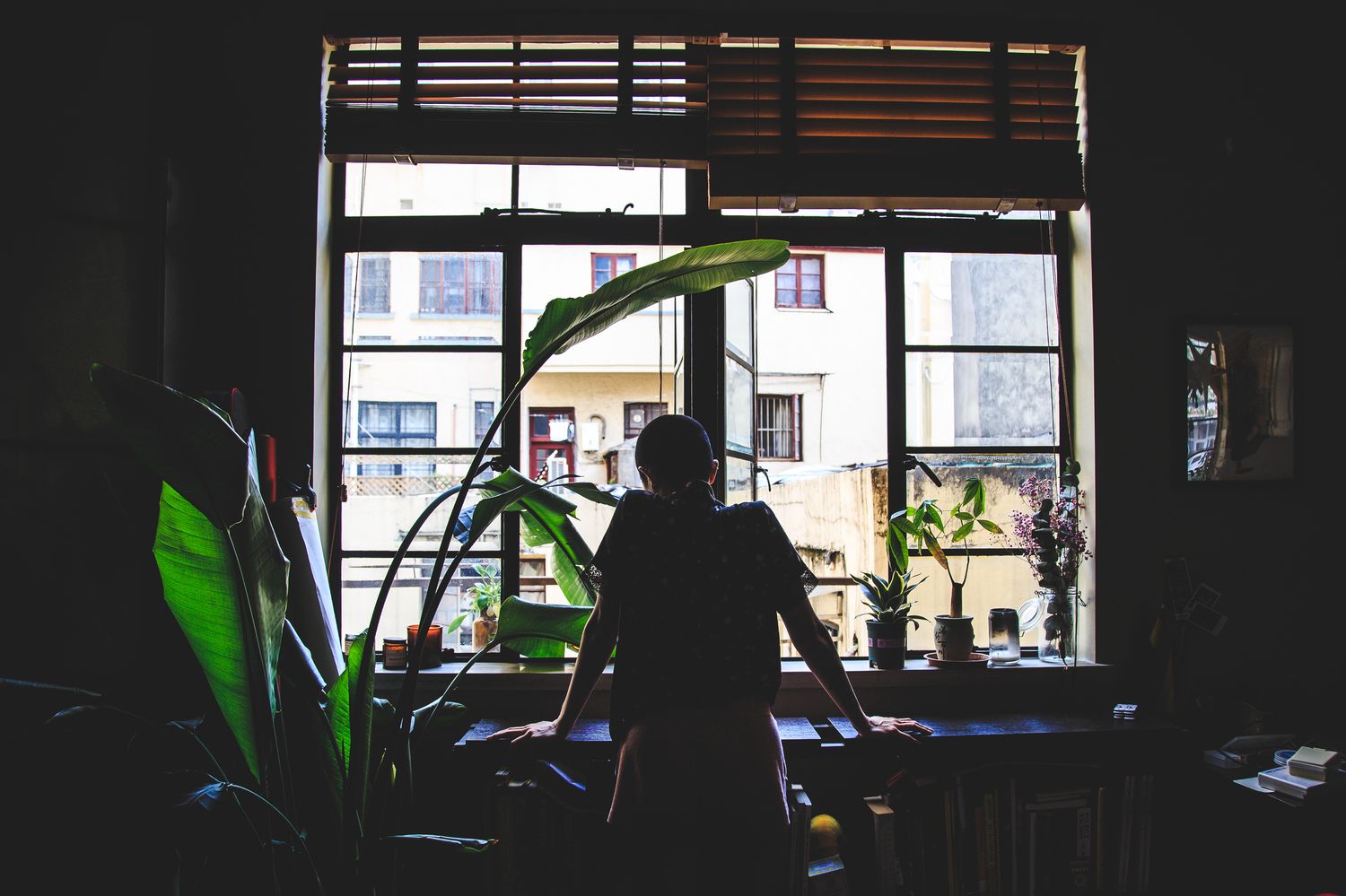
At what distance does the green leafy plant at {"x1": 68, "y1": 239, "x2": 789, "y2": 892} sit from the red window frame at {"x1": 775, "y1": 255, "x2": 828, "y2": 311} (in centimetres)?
587

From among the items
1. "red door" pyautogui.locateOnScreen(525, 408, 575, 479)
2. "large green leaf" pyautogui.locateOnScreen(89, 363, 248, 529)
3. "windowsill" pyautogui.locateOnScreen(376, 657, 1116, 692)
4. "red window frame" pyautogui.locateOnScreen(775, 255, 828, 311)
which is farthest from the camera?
"red door" pyautogui.locateOnScreen(525, 408, 575, 479)

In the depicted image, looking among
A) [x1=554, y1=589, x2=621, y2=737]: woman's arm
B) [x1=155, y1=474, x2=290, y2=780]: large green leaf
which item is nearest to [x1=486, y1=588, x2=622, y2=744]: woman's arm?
[x1=554, y1=589, x2=621, y2=737]: woman's arm

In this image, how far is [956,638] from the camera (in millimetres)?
2414

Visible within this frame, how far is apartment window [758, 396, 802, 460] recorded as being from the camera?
1034 cm

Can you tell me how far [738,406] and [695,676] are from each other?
4.04 ft

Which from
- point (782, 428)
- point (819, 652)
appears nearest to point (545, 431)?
point (782, 428)

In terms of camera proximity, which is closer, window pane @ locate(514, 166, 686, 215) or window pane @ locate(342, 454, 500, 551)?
window pane @ locate(342, 454, 500, 551)

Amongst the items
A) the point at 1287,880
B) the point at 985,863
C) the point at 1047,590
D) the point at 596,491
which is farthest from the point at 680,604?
the point at 1287,880

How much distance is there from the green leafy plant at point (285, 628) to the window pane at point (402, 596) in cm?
75

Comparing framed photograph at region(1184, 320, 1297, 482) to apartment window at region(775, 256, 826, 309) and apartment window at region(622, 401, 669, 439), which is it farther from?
apartment window at region(622, 401, 669, 439)

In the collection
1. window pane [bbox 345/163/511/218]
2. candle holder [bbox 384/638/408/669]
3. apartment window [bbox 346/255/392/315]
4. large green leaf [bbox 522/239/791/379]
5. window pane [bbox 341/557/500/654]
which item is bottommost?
candle holder [bbox 384/638/408/669]

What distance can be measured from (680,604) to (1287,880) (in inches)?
72.2

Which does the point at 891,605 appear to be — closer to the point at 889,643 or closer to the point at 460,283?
the point at 889,643

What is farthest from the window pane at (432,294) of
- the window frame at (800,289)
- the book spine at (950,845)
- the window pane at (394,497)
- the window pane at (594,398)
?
the window pane at (594,398)
